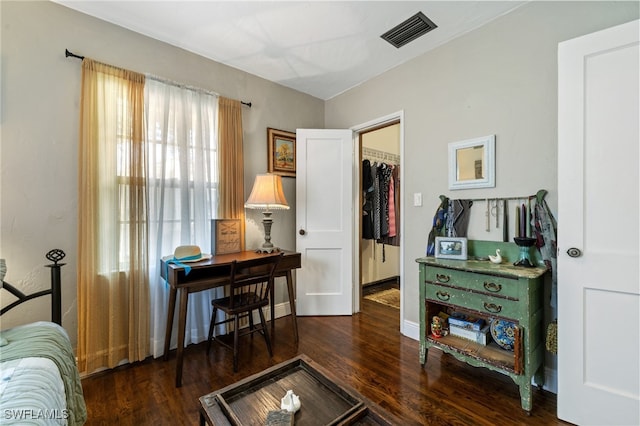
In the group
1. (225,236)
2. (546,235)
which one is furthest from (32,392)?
(546,235)

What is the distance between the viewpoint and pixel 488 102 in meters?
2.08

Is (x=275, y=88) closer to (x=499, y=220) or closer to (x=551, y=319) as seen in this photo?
(x=499, y=220)

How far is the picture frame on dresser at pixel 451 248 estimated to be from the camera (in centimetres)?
205

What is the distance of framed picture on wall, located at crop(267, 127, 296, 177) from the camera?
2957 millimetres

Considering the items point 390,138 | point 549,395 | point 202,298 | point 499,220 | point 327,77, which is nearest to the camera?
point 549,395

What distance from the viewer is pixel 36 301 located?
5.80 ft

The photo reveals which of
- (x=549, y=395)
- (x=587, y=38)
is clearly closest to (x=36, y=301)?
(x=549, y=395)

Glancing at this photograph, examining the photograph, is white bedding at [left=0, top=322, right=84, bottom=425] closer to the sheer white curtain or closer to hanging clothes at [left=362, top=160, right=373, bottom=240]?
the sheer white curtain

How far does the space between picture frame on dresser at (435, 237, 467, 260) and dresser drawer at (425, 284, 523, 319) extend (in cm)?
27

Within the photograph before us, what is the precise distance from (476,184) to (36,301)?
3.17 m

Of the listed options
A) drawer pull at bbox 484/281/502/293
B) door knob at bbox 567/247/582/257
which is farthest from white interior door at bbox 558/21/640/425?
drawer pull at bbox 484/281/502/293

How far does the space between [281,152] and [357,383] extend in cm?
229

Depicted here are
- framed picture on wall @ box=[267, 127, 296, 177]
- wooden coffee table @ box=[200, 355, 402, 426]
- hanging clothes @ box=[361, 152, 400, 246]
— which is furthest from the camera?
hanging clothes @ box=[361, 152, 400, 246]

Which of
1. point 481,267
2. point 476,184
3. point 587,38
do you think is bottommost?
point 481,267
